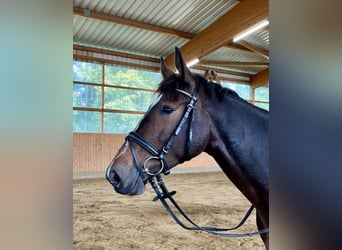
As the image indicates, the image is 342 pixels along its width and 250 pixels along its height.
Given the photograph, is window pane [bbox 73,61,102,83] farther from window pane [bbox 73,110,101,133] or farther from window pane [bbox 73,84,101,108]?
window pane [bbox 73,110,101,133]

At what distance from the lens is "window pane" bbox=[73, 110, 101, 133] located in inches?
329

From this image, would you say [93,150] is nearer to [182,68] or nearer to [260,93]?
[182,68]

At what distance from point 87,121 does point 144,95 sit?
2335 mm

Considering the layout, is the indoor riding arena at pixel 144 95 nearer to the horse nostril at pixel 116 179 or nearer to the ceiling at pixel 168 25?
the ceiling at pixel 168 25

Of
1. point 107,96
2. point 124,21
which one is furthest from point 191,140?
point 107,96

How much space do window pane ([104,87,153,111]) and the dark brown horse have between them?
302 inches

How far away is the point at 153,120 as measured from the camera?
1268 mm

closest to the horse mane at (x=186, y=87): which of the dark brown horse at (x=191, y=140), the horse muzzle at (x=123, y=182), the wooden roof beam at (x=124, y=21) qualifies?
the dark brown horse at (x=191, y=140)

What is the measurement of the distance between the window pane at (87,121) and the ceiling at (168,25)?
2.41 metres
